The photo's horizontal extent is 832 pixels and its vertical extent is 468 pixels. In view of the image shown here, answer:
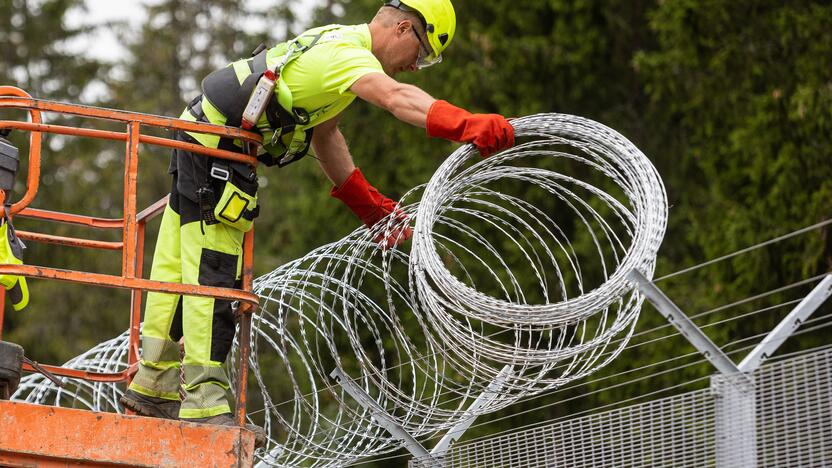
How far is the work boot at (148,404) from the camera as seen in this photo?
6957mm

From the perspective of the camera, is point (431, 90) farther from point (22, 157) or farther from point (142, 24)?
point (142, 24)

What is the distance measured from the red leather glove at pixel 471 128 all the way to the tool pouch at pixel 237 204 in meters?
0.94

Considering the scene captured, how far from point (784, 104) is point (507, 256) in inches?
195

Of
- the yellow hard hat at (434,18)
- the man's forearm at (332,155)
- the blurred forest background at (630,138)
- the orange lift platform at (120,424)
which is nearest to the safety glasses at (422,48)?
the yellow hard hat at (434,18)

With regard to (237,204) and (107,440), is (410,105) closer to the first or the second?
(237,204)

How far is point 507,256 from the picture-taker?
64.4 feet

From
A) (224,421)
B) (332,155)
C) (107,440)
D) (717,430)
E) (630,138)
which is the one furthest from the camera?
(630,138)

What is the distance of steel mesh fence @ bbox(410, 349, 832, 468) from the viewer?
4984 mm

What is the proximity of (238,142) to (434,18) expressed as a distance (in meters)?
1.14

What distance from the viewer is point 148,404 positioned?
6.99 metres

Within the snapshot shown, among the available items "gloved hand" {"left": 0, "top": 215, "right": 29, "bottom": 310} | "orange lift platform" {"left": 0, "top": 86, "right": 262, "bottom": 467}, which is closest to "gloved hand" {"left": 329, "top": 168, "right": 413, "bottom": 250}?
"orange lift platform" {"left": 0, "top": 86, "right": 262, "bottom": 467}

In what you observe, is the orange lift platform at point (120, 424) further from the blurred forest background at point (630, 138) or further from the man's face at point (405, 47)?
the blurred forest background at point (630, 138)

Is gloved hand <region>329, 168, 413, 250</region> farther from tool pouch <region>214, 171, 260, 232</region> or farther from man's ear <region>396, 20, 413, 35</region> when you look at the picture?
tool pouch <region>214, 171, 260, 232</region>

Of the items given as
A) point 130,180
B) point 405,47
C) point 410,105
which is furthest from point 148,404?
point 405,47
